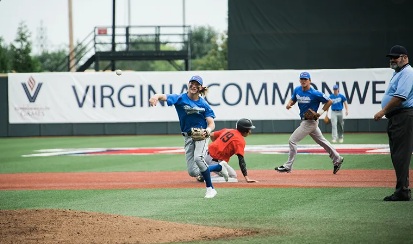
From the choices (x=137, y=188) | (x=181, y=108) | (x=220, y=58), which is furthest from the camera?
(x=220, y=58)

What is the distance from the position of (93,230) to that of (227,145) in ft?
18.9

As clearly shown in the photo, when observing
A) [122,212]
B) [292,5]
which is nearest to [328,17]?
[292,5]

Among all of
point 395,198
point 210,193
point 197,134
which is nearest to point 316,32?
point 197,134

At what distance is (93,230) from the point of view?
9.03 m

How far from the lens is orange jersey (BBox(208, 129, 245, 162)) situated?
47.3ft

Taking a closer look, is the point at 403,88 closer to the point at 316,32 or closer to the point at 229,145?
the point at 229,145

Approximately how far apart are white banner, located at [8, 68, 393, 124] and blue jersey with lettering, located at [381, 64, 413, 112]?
22.1 meters

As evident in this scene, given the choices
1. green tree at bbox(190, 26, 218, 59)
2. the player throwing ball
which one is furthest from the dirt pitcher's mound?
green tree at bbox(190, 26, 218, 59)

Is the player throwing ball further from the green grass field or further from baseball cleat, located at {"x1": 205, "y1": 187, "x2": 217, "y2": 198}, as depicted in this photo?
baseball cleat, located at {"x1": 205, "y1": 187, "x2": 217, "y2": 198}

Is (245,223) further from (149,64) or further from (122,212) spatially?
(149,64)

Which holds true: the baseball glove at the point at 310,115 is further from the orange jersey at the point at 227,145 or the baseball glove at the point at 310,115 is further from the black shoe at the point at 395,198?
the black shoe at the point at 395,198

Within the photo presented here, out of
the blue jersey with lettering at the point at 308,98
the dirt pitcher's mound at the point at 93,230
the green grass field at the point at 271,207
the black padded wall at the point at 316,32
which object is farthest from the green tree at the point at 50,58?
the dirt pitcher's mound at the point at 93,230

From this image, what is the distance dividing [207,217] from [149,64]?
109991mm

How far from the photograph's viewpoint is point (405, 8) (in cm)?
3528
